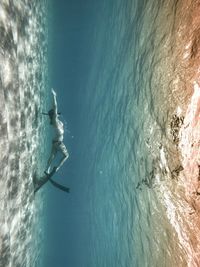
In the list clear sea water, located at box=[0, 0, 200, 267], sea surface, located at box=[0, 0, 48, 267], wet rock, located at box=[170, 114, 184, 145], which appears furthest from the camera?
sea surface, located at box=[0, 0, 48, 267]

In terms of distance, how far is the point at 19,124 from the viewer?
5578 millimetres

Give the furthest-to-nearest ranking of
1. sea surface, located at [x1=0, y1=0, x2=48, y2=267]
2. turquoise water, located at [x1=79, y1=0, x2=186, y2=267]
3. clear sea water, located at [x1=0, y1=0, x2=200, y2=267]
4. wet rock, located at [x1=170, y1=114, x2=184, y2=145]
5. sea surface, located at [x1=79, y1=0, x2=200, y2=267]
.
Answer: sea surface, located at [x1=0, y1=0, x2=48, y2=267] < turquoise water, located at [x1=79, y1=0, x2=186, y2=267] < clear sea water, located at [x1=0, y1=0, x2=200, y2=267] < wet rock, located at [x1=170, y1=114, x2=184, y2=145] < sea surface, located at [x1=79, y1=0, x2=200, y2=267]

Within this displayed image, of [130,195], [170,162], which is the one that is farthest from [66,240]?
[170,162]

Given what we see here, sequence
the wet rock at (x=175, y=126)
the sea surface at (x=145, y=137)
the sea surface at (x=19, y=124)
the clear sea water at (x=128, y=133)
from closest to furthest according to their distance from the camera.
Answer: the sea surface at (x=145, y=137), the wet rock at (x=175, y=126), the clear sea water at (x=128, y=133), the sea surface at (x=19, y=124)

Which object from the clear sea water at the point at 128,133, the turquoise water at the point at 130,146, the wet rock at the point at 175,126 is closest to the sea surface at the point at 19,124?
the clear sea water at the point at 128,133

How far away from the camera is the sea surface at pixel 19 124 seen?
4.76m

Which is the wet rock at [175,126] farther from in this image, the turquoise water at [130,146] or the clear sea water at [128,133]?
the turquoise water at [130,146]

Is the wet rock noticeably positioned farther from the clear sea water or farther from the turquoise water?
the turquoise water

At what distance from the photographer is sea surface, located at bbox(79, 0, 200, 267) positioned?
135 inches

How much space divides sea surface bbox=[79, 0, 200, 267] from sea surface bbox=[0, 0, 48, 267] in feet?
8.16

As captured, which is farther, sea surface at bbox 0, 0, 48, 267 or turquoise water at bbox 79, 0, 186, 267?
sea surface at bbox 0, 0, 48, 267

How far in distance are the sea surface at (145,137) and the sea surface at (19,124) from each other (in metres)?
2.49

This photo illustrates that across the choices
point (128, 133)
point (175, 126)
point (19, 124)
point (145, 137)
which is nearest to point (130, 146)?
point (128, 133)

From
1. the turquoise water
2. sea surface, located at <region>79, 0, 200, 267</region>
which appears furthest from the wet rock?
the turquoise water
